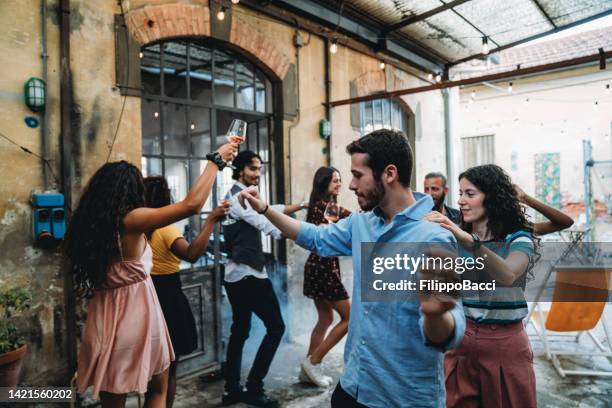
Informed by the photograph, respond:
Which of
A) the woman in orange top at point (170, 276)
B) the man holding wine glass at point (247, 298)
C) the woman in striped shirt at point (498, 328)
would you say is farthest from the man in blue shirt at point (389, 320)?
the man holding wine glass at point (247, 298)

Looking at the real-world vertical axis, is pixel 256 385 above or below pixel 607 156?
below

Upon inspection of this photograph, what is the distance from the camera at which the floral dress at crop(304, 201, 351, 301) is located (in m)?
4.20

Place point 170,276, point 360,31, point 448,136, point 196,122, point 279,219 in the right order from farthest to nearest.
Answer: point 448,136 < point 360,31 < point 196,122 < point 170,276 < point 279,219

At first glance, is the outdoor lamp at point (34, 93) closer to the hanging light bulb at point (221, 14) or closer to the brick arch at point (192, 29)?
→ the brick arch at point (192, 29)

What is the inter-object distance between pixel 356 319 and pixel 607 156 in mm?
13939

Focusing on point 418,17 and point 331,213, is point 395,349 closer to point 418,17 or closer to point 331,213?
point 331,213

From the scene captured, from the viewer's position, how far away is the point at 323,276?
4223mm

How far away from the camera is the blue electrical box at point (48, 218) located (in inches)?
136

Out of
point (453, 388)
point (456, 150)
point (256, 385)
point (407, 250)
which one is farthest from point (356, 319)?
point (456, 150)

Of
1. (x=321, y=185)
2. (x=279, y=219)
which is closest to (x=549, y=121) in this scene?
(x=321, y=185)

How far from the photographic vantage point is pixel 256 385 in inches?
151

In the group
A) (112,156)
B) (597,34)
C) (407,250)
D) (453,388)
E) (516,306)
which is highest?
(597,34)

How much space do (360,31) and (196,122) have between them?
317cm

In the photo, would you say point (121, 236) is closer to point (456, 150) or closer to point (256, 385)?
point (256, 385)
